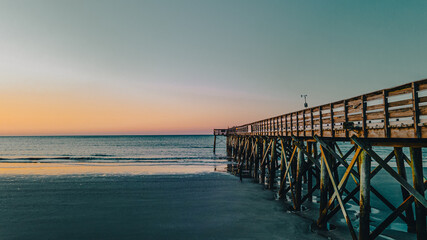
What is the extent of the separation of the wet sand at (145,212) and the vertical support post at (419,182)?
2681mm

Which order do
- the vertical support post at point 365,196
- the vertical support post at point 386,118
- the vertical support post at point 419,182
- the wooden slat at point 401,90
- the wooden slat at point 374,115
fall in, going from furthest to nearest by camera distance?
the wooden slat at point 374,115
the vertical support post at point 365,196
the vertical support post at point 419,182
the vertical support post at point 386,118
the wooden slat at point 401,90

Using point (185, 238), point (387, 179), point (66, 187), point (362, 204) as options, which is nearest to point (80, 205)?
point (66, 187)

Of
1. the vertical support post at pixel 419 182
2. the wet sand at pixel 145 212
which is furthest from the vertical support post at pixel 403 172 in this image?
the wet sand at pixel 145 212

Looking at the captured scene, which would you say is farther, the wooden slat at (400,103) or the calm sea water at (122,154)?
the calm sea water at (122,154)

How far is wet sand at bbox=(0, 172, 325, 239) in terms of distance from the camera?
8250 mm

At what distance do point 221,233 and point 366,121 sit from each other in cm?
563

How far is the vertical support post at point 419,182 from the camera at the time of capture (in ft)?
20.4

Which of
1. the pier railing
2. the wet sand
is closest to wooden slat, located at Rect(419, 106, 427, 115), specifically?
the pier railing

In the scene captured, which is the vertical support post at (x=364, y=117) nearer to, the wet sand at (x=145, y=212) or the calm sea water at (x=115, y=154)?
the wet sand at (x=145, y=212)

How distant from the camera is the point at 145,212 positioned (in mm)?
10430

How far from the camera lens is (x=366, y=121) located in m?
7.04

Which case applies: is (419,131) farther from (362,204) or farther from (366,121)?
(362,204)

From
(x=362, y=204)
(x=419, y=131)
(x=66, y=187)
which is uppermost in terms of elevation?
(x=419, y=131)

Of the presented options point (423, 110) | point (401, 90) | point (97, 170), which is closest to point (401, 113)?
point (423, 110)
